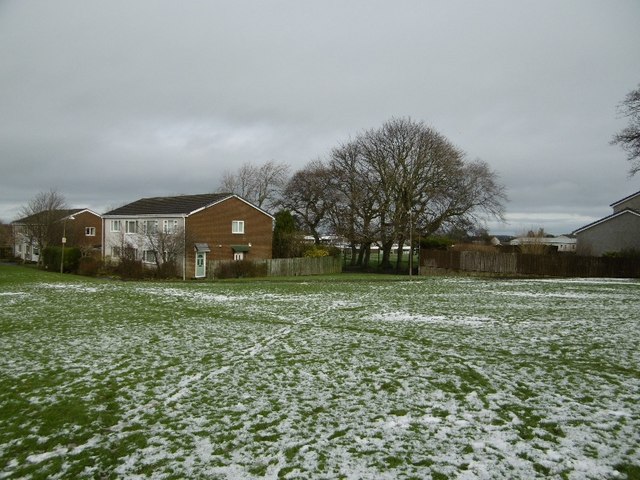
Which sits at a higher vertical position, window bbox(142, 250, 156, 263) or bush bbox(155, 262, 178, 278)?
window bbox(142, 250, 156, 263)

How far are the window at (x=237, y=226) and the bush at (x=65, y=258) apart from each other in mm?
15247

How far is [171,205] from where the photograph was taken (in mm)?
48062

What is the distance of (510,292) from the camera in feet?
77.5

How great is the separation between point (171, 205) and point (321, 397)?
1724 inches

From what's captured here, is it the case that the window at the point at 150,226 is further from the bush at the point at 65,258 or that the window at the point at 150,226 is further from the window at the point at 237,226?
the window at the point at 237,226

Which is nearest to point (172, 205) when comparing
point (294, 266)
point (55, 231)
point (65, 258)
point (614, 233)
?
point (65, 258)

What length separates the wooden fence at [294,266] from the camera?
1698 inches

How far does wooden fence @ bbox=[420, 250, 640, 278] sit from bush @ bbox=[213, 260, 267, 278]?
1805cm

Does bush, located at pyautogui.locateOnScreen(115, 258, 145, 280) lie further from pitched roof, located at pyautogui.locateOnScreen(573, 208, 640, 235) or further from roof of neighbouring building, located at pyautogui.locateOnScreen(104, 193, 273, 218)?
pitched roof, located at pyautogui.locateOnScreen(573, 208, 640, 235)

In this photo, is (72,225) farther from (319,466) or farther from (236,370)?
(319,466)

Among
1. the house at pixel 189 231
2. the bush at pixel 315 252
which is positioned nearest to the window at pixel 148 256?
the house at pixel 189 231

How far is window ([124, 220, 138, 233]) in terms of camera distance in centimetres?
4858

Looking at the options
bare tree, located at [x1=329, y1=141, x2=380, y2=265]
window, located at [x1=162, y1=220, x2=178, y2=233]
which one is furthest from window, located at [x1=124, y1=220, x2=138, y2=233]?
bare tree, located at [x1=329, y1=141, x2=380, y2=265]

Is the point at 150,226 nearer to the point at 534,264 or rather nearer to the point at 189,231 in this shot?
the point at 189,231
